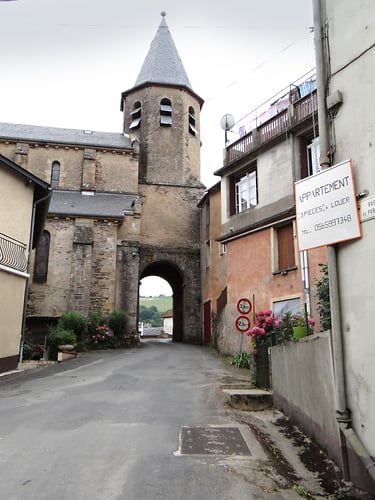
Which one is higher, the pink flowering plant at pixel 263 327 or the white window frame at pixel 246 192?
the white window frame at pixel 246 192

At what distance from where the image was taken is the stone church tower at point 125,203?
73.6 ft

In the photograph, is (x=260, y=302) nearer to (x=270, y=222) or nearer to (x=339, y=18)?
(x=270, y=222)

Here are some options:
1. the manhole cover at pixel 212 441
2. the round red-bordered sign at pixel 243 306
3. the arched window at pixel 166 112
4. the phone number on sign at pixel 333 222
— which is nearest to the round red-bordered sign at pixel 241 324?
the round red-bordered sign at pixel 243 306

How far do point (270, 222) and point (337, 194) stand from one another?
371 inches

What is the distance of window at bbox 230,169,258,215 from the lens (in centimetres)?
1542

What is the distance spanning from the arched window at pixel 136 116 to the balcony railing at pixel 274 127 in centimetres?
1472

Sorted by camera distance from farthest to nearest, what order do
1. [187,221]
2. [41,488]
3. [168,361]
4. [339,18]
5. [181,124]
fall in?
[181,124] < [187,221] < [168,361] < [339,18] < [41,488]

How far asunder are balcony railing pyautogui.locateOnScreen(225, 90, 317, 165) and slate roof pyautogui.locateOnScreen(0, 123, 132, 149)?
13531 mm

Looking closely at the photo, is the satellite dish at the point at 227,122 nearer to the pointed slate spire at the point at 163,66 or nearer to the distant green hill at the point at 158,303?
the pointed slate spire at the point at 163,66

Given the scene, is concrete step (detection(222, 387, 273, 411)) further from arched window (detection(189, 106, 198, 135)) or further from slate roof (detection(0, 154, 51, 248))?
arched window (detection(189, 106, 198, 135))

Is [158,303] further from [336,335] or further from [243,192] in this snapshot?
[336,335]

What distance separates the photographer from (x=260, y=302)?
14.1 meters

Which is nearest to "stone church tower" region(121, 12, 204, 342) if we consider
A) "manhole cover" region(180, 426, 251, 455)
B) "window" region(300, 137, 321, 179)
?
"window" region(300, 137, 321, 179)

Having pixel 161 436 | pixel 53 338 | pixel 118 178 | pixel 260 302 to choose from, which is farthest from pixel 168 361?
pixel 118 178
